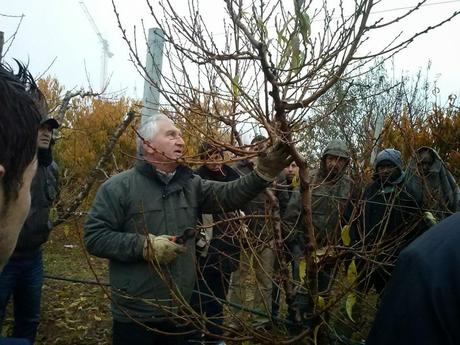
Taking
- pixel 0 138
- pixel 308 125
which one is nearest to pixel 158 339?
pixel 308 125

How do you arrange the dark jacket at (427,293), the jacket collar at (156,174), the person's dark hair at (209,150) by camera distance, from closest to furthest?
the dark jacket at (427,293) → the person's dark hair at (209,150) → the jacket collar at (156,174)

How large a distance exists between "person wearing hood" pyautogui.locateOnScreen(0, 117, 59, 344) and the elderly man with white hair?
71cm

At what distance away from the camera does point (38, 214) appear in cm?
296

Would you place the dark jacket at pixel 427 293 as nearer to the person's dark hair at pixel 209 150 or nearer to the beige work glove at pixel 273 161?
the beige work glove at pixel 273 161

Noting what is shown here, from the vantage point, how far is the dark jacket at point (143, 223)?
2.32 meters

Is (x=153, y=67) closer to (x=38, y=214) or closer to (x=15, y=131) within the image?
(x=38, y=214)

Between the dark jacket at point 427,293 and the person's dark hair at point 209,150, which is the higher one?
the person's dark hair at point 209,150

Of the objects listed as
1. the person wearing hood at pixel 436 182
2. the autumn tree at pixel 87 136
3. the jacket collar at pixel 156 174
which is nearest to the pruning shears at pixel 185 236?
the jacket collar at pixel 156 174

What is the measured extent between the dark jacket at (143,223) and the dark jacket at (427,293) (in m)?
1.43

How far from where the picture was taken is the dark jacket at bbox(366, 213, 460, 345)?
77 cm

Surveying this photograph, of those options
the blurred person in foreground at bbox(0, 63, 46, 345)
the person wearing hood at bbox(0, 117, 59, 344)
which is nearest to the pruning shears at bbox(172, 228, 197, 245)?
the person wearing hood at bbox(0, 117, 59, 344)

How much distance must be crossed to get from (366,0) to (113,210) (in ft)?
5.02

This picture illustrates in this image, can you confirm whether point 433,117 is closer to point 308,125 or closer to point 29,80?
point 308,125

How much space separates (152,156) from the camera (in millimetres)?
2512
